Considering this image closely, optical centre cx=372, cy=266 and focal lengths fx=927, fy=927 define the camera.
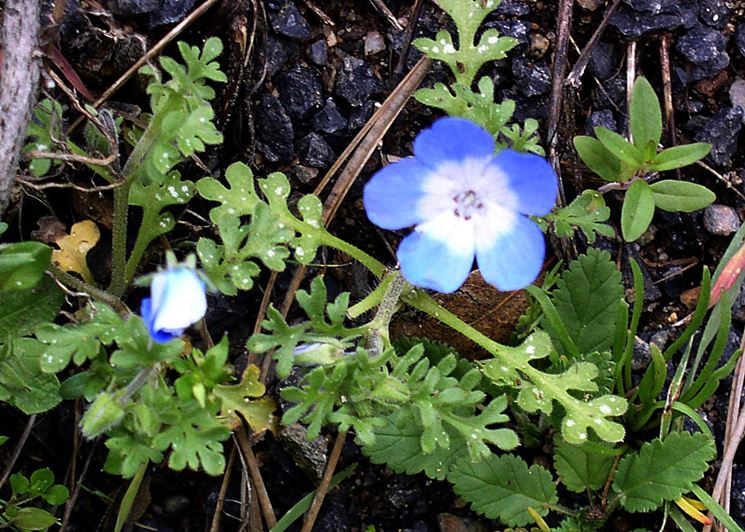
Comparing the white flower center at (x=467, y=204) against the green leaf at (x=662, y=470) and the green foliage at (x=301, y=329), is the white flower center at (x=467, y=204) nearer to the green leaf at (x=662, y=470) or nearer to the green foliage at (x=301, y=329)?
the green foliage at (x=301, y=329)

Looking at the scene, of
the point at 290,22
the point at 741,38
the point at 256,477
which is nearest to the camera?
the point at 256,477

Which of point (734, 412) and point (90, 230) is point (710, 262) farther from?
point (90, 230)

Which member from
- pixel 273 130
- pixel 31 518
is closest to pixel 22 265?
pixel 31 518

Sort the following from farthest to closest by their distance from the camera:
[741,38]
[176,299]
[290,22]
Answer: [741,38] < [290,22] < [176,299]

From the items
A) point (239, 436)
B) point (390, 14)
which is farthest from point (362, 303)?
point (390, 14)

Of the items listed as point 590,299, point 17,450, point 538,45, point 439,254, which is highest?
point 538,45

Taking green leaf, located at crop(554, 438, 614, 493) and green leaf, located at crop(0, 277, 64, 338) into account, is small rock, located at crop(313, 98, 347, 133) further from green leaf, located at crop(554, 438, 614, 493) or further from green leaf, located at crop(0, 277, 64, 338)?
green leaf, located at crop(554, 438, 614, 493)

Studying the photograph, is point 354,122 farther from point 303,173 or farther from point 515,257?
point 515,257
